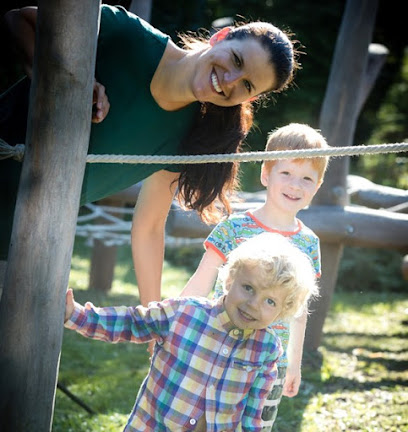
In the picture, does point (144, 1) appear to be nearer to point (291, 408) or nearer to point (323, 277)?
point (323, 277)

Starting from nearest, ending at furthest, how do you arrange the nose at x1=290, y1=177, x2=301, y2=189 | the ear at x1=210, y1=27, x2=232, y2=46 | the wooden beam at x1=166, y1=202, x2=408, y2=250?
the ear at x1=210, y1=27, x2=232, y2=46, the nose at x1=290, y1=177, x2=301, y2=189, the wooden beam at x1=166, y1=202, x2=408, y2=250

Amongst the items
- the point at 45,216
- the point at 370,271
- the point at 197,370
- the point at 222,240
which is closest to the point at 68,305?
the point at 45,216

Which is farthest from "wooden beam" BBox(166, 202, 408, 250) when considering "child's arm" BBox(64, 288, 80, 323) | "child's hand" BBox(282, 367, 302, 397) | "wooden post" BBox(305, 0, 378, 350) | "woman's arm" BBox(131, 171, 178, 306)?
"child's arm" BBox(64, 288, 80, 323)

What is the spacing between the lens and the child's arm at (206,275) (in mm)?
2523

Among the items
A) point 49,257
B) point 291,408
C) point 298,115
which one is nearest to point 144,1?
point 291,408

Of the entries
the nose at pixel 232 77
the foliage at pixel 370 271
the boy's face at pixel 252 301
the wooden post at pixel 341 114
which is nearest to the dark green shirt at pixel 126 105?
the nose at pixel 232 77

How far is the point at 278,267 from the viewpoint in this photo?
1.97 m

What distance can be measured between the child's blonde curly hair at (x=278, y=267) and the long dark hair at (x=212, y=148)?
21.4 inches

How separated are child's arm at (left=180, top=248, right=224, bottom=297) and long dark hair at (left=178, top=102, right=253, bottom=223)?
0.18 metres

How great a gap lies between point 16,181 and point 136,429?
0.83 m

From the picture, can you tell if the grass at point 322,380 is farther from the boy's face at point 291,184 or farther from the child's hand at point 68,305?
the child's hand at point 68,305

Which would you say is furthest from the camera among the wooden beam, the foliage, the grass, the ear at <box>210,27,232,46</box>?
the foliage

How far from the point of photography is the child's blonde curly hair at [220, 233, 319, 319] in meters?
1.97

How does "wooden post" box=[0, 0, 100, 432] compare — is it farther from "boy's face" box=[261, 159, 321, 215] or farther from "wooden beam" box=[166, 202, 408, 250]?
"wooden beam" box=[166, 202, 408, 250]
